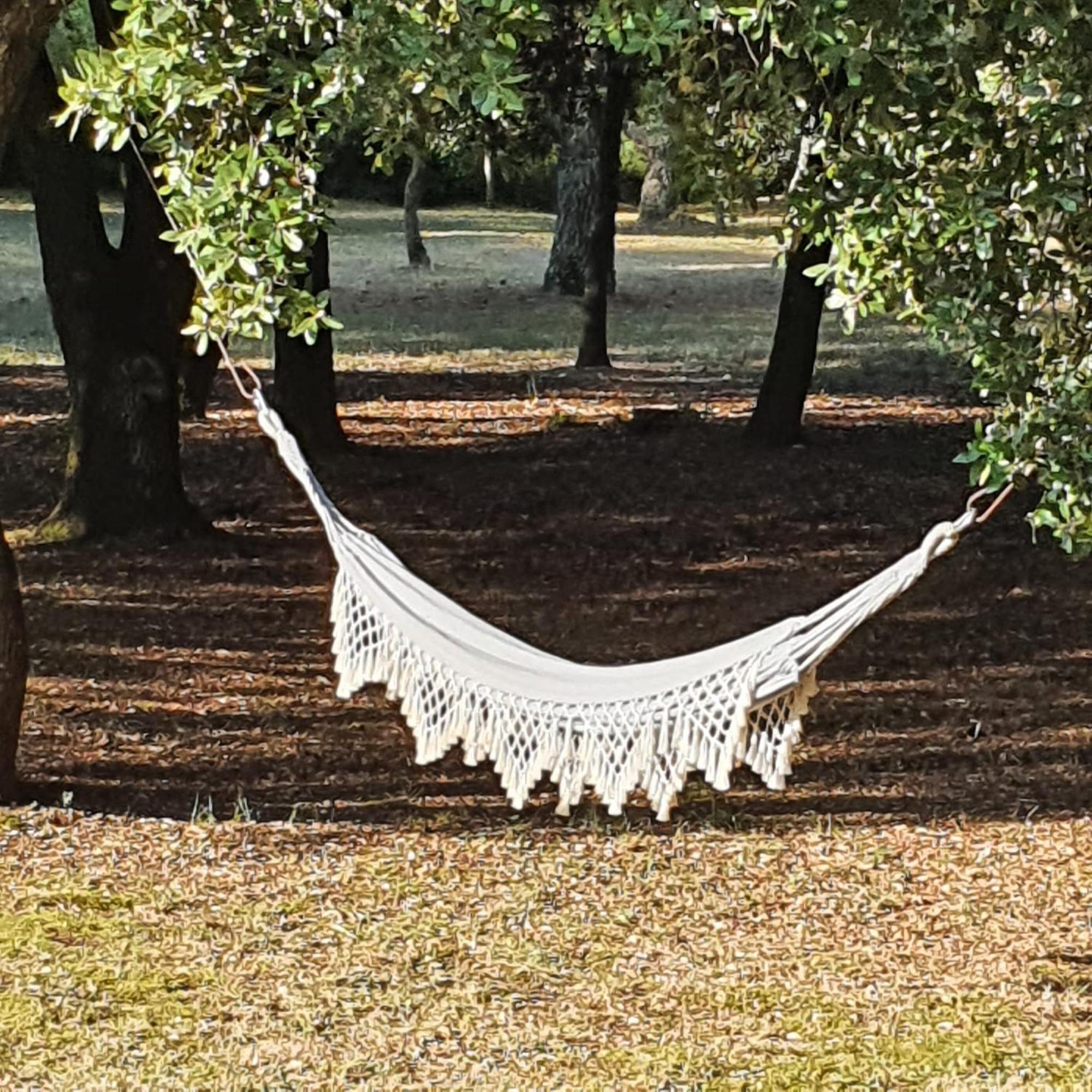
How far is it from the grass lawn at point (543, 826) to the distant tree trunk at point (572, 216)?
10783 mm

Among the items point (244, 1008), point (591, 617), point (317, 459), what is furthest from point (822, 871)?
point (317, 459)

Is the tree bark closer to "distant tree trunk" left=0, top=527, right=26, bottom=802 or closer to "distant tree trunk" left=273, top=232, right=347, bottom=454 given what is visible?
"distant tree trunk" left=0, top=527, right=26, bottom=802

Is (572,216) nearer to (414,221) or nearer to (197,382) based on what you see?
(414,221)

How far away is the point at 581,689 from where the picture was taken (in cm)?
382

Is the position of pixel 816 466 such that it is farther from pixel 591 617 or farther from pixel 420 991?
pixel 420 991

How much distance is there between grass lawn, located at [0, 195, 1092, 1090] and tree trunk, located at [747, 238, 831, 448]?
1.02ft

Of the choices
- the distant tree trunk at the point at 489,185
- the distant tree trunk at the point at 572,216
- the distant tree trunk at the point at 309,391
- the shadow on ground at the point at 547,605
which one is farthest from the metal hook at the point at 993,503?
the distant tree trunk at the point at 489,185

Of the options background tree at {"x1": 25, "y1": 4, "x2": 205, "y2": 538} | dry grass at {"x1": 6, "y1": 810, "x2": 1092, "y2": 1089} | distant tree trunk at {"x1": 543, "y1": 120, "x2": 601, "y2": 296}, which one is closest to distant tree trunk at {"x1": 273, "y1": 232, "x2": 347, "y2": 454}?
background tree at {"x1": 25, "y1": 4, "x2": 205, "y2": 538}

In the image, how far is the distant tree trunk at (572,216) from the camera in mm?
21469

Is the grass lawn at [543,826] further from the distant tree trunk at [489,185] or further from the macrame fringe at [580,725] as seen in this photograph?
the distant tree trunk at [489,185]

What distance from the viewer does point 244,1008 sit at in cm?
391

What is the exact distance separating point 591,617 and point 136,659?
196 centimetres

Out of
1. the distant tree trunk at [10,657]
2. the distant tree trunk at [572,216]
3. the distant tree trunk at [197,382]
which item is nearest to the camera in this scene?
the distant tree trunk at [10,657]

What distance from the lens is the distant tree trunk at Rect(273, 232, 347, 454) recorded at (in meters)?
10.7
